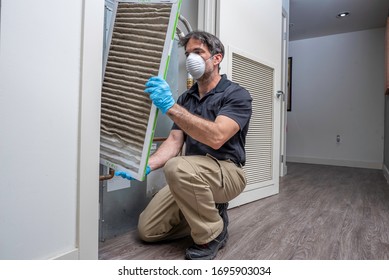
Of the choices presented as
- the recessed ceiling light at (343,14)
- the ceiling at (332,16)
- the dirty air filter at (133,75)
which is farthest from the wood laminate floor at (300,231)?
the recessed ceiling light at (343,14)

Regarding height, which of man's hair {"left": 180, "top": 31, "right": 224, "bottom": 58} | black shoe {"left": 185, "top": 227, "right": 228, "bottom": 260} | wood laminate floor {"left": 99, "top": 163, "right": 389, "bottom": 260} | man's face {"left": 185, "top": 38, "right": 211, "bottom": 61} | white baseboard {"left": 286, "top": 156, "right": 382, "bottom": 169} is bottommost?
wood laminate floor {"left": 99, "top": 163, "right": 389, "bottom": 260}

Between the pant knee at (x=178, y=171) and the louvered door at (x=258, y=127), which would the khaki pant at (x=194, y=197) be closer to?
the pant knee at (x=178, y=171)

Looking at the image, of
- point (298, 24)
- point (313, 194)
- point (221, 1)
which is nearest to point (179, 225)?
point (221, 1)

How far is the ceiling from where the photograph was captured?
11.7 feet

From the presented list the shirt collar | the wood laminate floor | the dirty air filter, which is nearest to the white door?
the wood laminate floor

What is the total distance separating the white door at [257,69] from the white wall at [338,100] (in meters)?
2.70

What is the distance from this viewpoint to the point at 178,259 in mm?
1145

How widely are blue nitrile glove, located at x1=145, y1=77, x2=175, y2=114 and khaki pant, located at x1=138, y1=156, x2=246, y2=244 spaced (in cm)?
27

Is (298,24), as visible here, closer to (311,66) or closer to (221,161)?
A: (311,66)

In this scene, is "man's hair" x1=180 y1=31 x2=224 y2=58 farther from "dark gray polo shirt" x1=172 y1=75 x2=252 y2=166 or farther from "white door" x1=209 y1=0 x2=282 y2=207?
"white door" x1=209 y1=0 x2=282 y2=207

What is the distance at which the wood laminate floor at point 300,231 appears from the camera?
3.93 ft

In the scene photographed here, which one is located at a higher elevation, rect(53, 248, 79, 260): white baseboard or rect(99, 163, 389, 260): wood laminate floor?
rect(53, 248, 79, 260): white baseboard

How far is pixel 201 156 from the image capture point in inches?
48.7
